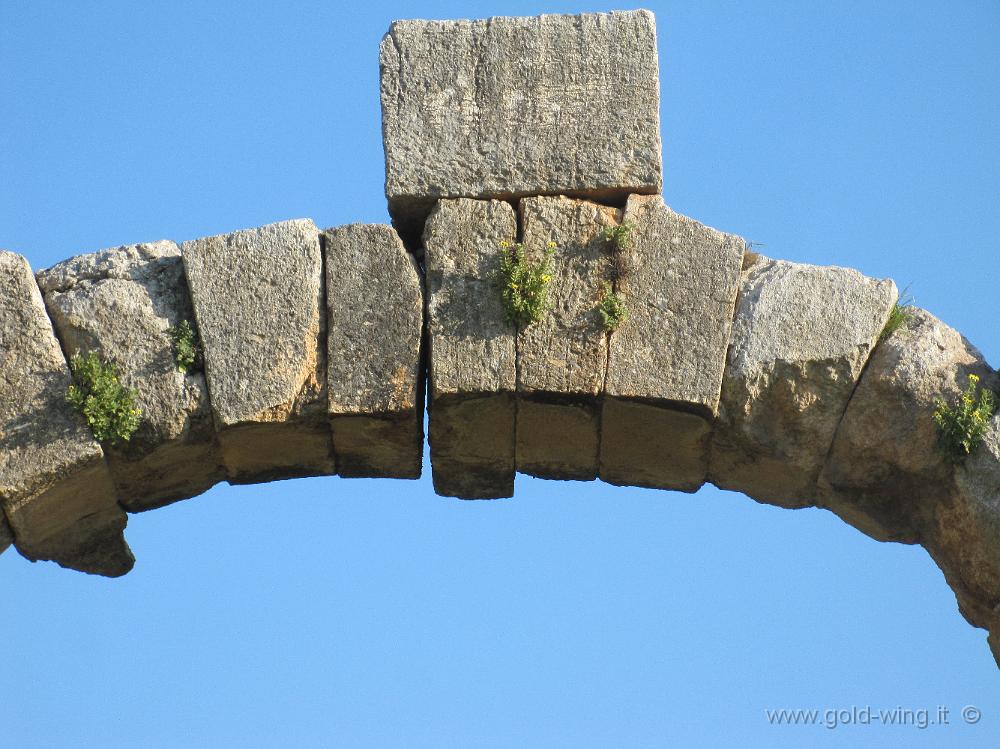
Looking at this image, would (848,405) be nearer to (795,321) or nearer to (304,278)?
(795,321)

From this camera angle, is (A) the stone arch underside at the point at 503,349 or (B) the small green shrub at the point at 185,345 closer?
(A) the stone arch underside at the point at 503,349

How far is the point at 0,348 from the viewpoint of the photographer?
7762 millimetres

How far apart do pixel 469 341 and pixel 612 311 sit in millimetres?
645

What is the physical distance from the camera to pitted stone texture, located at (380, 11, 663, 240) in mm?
7969

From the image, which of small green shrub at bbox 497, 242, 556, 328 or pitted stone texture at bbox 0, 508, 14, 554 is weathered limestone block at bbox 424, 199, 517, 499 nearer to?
small green shrub at bbox 497, 242, 556, 328

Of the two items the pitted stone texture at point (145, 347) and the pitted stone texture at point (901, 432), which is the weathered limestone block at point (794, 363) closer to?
the pitted stone texture at point (901, 432)

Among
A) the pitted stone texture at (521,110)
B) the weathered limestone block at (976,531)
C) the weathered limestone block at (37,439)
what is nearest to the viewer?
the weathered limestone block at (976,531)

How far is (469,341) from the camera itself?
773 centimetres

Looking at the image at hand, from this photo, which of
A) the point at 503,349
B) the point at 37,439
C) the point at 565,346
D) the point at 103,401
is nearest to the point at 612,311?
the point at 565,346

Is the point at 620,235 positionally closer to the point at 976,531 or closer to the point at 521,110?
the point at 521,110

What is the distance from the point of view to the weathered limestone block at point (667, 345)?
7.65 m

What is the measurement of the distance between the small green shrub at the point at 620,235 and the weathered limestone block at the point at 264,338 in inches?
51.4

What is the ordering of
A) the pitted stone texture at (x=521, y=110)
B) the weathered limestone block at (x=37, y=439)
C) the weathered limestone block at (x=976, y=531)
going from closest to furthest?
the weathered limestone block at (x=976, y=531) → the weathered limestone block at (x=37, y=439) → the pitted stone texture at (x=521, y=110)

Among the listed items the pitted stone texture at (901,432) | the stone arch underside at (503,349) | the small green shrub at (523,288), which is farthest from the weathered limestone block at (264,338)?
the pitted stone texture at (901,432)
